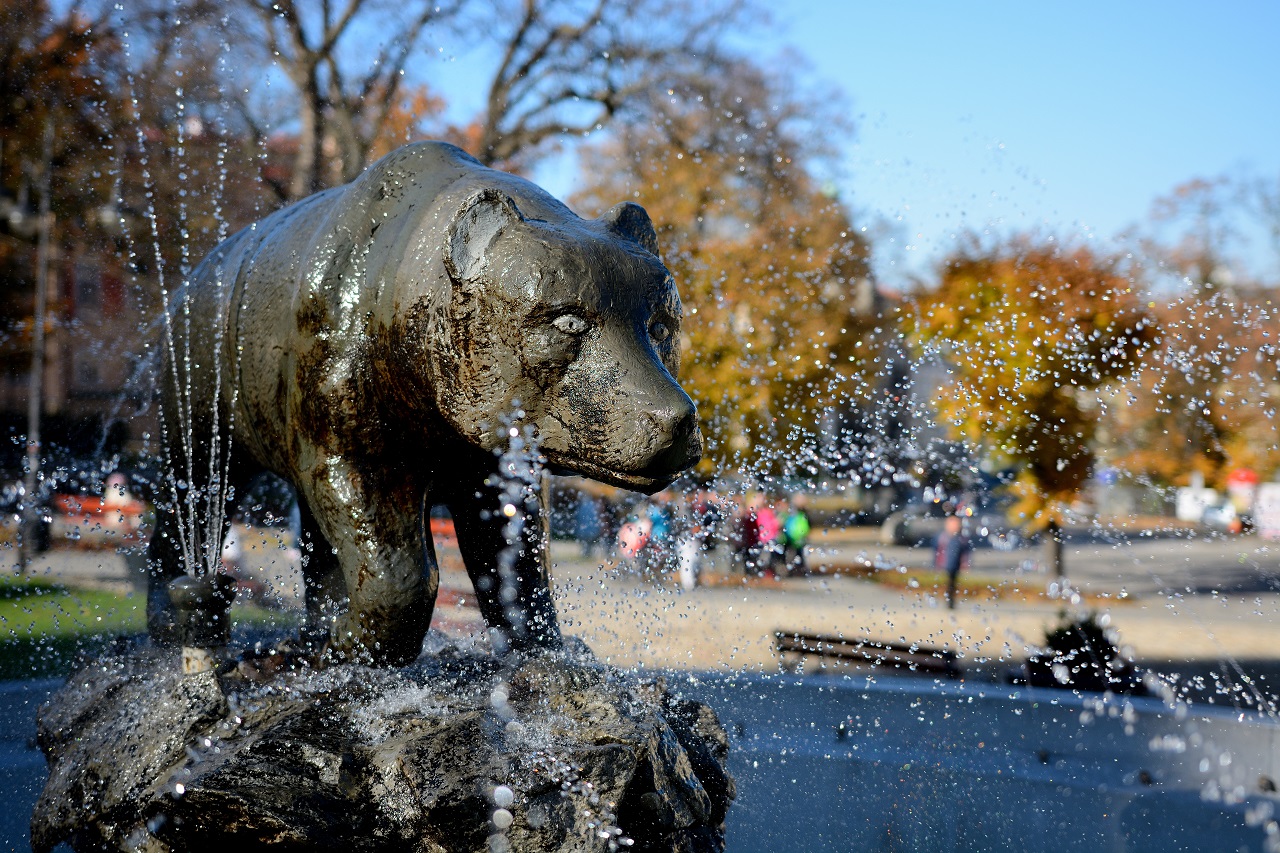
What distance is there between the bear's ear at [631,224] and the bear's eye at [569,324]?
0.42 metres

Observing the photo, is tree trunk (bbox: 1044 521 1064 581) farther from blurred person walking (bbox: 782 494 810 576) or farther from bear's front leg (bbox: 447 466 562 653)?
bear's front leg (bbox: 447 466 562 653)

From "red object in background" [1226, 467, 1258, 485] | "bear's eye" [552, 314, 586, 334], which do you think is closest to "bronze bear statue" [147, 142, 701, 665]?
"bear's eye" [552, 314, 586, 334]

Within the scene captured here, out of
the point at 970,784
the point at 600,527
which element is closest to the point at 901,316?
the point at 600,527

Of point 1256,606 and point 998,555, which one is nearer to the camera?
point 1256,606

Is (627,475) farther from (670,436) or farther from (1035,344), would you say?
(1035,344)

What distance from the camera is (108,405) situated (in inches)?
682

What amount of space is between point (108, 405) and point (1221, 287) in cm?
2043

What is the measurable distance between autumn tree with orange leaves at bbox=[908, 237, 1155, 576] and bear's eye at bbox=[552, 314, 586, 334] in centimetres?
997

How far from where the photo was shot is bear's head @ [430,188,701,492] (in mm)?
2619

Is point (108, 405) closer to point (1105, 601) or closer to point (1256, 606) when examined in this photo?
point (1105, 601)

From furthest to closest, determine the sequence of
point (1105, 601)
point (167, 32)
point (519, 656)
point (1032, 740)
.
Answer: point (1105, 601), point (167, 32), point (1032, 740), point (519, 656)

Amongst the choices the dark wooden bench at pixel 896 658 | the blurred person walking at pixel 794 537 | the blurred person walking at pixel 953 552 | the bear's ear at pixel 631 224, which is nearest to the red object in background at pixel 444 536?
the blurred person walking at pixel 794 537

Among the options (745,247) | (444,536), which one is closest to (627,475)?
(444,536)

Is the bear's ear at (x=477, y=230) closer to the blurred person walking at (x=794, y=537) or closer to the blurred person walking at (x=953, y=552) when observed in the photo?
the blurred person walking at (x=794, y=537)
